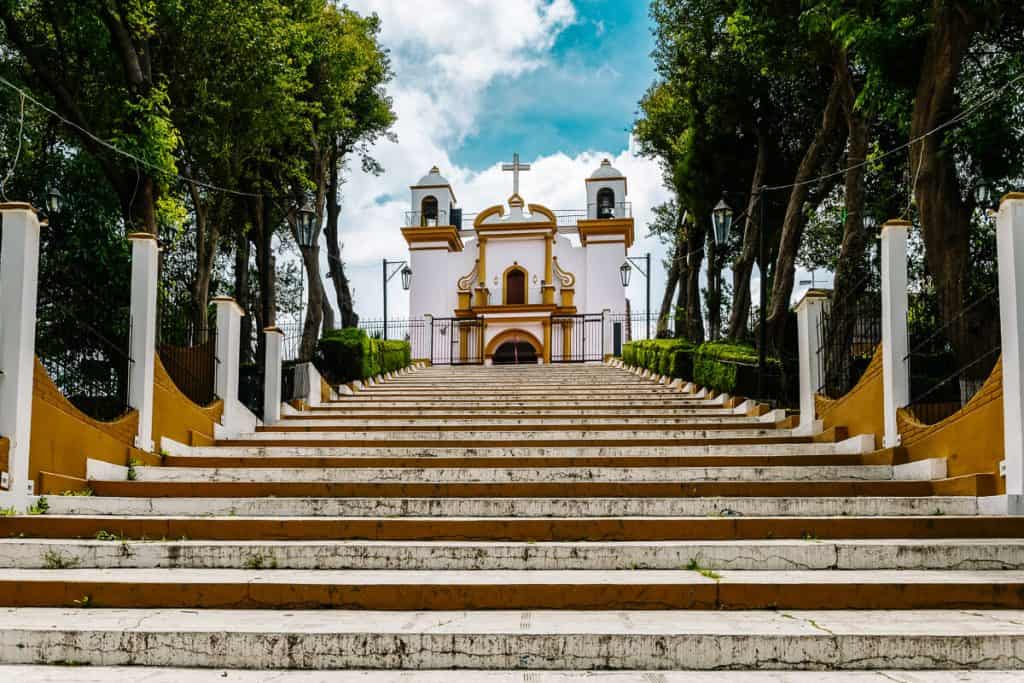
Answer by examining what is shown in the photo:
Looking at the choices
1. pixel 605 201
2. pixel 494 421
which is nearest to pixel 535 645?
pixel 494 421

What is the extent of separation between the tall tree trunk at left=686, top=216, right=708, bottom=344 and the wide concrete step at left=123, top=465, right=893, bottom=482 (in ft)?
59.2

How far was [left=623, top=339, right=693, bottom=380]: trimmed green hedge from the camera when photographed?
47.2 ft

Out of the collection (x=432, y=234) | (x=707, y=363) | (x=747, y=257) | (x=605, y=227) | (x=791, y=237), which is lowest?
(x=707, y=363)

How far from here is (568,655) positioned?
3.93 m

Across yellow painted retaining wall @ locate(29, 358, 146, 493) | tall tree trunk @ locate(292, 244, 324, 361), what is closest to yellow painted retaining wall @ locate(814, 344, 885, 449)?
yellow painted retaining wall @ locate(29, 358, 146, 493)

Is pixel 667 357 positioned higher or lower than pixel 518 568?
higher

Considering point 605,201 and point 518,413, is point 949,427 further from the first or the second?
point 605,201

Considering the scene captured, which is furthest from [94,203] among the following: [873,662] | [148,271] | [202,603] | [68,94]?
[873,662]

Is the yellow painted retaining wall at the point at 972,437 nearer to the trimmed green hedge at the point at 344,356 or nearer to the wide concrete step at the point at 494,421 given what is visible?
the wide concrete step at the point at 494,421

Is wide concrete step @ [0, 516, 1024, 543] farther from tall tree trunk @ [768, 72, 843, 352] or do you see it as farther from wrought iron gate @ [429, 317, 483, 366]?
wrought iron gate @ [429, 317, 483, 366]

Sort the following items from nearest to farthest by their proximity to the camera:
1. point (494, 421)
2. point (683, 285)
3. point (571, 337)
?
point (494, 421), point (683, 285), point (571, 337)

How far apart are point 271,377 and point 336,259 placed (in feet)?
51.3

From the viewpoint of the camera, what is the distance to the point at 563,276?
38.7 m

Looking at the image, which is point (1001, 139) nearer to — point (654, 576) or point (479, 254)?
point (654, 576)
